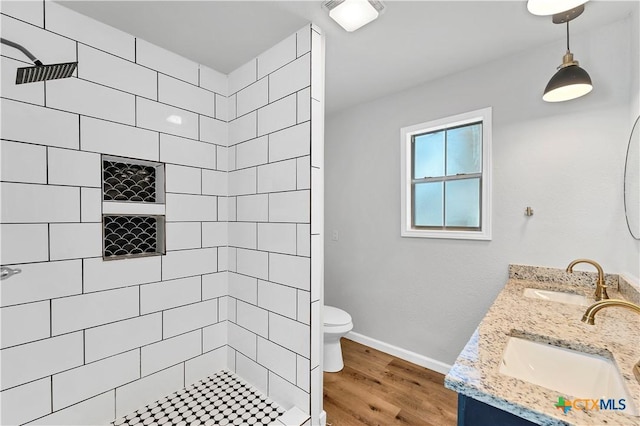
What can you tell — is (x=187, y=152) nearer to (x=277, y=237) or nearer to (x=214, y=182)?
(x=214, y=182)

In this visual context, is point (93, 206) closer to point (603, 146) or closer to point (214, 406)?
point (214, 406)

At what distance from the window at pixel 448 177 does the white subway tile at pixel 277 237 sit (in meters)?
1.27

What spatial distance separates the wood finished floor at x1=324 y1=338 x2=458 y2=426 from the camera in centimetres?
173

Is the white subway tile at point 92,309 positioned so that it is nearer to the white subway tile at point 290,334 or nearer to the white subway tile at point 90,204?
the white subway tile at point 90,204

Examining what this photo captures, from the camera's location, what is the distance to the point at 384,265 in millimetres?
2574

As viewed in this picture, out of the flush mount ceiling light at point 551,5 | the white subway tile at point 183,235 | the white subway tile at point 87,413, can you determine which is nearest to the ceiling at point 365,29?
the flush mount ceiling light at point 551,5

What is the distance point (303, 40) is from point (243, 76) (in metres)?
0.54

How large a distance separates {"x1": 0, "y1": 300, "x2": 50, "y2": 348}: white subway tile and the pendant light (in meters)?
2.70

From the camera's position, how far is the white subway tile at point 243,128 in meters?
1.75

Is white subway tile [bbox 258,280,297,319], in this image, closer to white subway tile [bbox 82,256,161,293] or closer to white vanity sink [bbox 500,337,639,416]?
white subway tile [bbox 82,256,161,293]

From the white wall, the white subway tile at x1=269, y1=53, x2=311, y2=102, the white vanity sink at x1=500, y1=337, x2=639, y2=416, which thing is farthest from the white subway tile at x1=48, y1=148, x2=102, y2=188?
the white wall

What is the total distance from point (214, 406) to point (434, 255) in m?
1.85

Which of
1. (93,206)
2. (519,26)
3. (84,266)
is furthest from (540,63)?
(84,266)

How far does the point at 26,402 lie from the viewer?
3.91 ft
